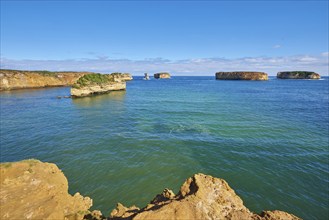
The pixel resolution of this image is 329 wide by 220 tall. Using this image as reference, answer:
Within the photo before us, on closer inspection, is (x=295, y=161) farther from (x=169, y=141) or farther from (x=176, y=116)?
(x=176, y=116)

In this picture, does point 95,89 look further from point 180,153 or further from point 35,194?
point 35,194

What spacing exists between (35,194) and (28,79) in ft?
370

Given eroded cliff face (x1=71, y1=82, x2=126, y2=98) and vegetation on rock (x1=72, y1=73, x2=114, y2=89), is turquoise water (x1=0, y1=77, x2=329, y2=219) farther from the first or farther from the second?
vegetation on rock (x1=72, y1=73, x2=114, y2=89)

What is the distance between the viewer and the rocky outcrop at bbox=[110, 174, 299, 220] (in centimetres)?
597

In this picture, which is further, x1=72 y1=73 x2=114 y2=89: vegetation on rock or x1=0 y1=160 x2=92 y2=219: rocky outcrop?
x1=72 y1=73 x2=114 y2=89: vegetation on rock

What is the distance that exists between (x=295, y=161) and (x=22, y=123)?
4331 cm

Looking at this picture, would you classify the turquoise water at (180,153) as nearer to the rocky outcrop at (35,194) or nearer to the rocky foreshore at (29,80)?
the rocky outcrop at (35,194)

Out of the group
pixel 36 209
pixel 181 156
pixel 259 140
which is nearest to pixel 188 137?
pixel 181 156

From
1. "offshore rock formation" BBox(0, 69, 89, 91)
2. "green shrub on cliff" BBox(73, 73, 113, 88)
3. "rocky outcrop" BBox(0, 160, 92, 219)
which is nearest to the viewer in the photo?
"rocky outcrop" BBox(0, 160, 92, 219)

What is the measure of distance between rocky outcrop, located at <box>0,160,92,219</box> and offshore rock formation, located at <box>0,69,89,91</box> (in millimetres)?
103086

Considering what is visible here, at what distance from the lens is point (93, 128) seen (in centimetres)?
3441

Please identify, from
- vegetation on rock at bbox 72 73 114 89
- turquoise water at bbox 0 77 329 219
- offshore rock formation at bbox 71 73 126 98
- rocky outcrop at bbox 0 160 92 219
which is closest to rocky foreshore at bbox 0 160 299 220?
rocky outcrop at bbox 0 160 92 219

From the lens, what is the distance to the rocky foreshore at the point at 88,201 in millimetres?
6355

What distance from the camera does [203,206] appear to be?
661 centimetres
